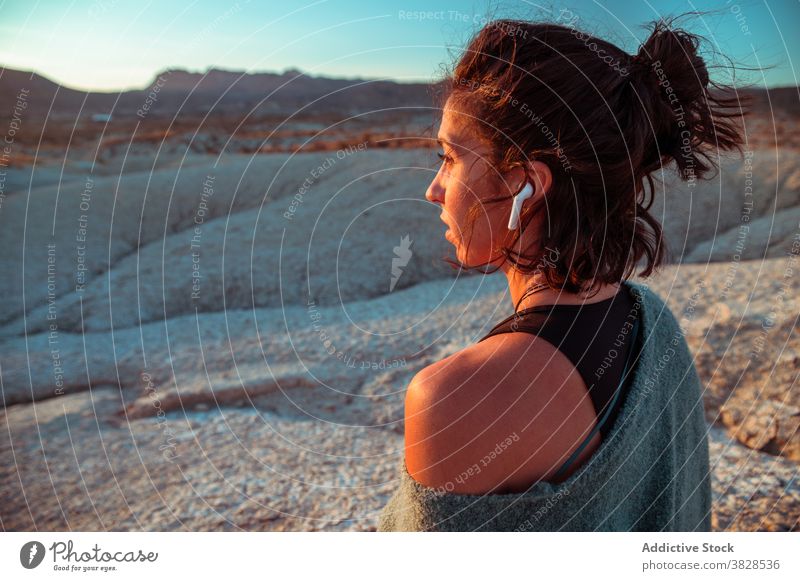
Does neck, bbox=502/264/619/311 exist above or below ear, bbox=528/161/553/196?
below

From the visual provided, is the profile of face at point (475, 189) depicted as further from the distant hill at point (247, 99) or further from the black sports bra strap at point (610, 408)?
the distant hill at point (247, 99)

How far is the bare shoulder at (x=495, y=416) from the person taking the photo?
36.8 inches

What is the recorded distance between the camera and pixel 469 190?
1.21m

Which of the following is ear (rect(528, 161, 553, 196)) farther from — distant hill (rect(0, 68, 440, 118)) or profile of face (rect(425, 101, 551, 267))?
distant hill (rect(0, 68, 440, 118))

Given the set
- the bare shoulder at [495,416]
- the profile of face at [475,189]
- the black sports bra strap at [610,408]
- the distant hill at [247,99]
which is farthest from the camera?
the distant hill at [247,99]

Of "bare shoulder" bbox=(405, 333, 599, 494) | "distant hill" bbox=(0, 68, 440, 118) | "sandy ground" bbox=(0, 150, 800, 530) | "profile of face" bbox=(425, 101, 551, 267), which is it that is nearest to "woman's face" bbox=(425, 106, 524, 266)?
"profile of face" bbox=(425, 101, 551, 267)

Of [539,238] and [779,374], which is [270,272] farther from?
[539,238]

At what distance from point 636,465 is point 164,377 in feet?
9.71

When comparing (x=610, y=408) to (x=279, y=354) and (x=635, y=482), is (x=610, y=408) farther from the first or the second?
(x=279, y=354)

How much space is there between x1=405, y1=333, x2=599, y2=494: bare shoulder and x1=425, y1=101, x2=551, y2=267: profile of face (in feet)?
0.84

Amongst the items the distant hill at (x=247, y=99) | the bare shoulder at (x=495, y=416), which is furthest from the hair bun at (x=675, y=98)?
the distant hill at (x=247, y=99)

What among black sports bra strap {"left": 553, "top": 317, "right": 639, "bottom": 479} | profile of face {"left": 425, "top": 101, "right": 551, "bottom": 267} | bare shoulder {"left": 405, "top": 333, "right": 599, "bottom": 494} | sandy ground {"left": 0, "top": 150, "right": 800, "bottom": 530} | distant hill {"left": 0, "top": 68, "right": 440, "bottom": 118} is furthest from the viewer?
distant hill {"left": 0, "top": 68, "right": 440, "bottom": 118}

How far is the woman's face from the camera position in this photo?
1.18m

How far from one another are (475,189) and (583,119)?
0.70ft
